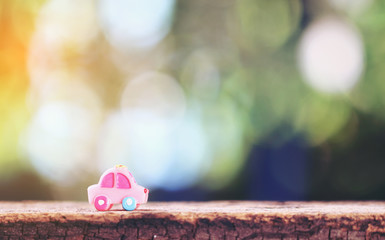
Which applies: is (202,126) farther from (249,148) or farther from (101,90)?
Answer: (101,90)

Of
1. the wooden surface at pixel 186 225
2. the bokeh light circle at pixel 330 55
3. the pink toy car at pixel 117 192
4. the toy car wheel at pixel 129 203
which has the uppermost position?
the bokeh light circle at pixel 330 55

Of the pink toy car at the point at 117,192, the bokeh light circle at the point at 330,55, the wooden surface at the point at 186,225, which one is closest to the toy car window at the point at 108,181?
the pink toy car at the point at 117,192

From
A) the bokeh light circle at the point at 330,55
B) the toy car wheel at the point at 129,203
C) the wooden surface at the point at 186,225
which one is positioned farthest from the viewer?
the bokeh light circle at the point at 330,55

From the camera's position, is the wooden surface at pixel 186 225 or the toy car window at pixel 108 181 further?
the toy car window at pixel 108 181

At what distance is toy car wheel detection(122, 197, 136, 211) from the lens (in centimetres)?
86

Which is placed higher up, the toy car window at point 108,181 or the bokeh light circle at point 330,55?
the bokeh light circle at point 330,55

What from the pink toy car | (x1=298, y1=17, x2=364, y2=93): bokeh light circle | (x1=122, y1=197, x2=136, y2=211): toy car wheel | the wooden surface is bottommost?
the wooden surface

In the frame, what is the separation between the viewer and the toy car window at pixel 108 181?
920 millimetres

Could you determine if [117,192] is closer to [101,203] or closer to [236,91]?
[101,203]

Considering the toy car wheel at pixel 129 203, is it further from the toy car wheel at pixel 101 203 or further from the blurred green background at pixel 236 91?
the blurred green background at pixel 236 91

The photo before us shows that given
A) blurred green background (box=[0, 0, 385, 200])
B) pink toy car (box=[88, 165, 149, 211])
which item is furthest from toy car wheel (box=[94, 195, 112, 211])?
blurred green background (box=[0, 0, 385, 200])

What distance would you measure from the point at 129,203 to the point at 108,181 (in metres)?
0.08

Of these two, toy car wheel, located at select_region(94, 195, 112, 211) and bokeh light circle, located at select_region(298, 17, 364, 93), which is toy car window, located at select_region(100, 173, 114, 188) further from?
bokeh light circle, located at select_region(298, 17, 364, 93)

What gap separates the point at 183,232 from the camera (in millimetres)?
770
